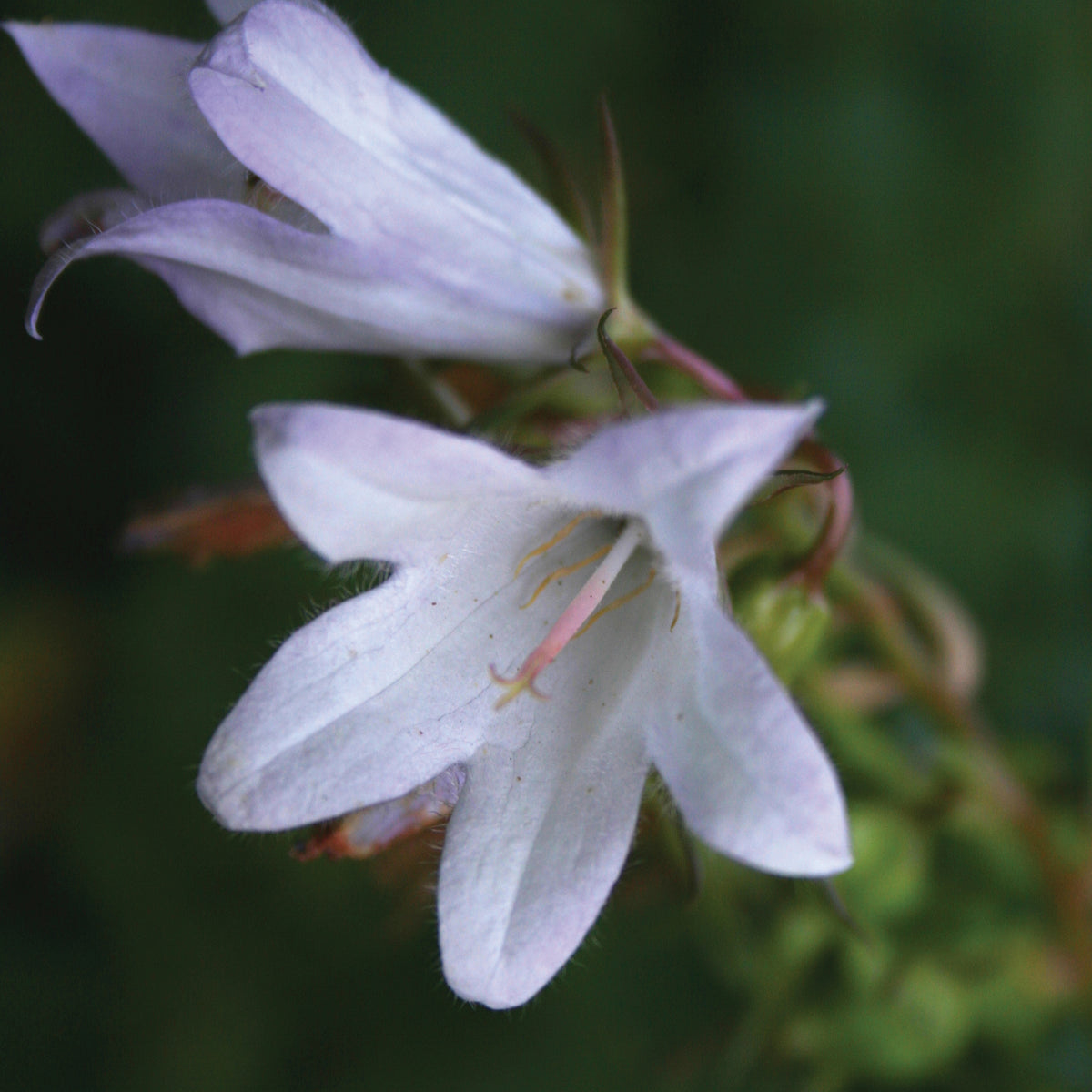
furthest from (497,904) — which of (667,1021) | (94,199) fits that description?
(667,1021)

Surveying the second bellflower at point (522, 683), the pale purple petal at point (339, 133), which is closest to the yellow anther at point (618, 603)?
the second bellflower at point (522, 683)

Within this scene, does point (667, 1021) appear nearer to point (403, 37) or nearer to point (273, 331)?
point (273, 331)

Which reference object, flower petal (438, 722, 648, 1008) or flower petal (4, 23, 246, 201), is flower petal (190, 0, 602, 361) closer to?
flower petal (4, 23, 246, 201)

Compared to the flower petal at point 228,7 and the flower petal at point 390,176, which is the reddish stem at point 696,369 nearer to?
the flower petal at point 390,176

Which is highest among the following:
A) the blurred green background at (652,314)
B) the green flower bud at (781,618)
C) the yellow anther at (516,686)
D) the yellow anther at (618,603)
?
the yellow anther at (516,686)

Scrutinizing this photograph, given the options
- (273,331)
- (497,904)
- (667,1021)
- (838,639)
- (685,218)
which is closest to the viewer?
(497,904)
